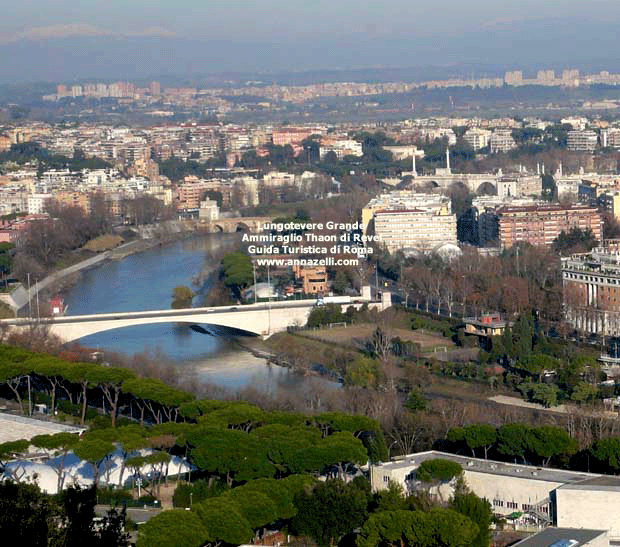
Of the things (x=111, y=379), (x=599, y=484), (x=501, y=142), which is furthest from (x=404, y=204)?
(x=599, y=484)

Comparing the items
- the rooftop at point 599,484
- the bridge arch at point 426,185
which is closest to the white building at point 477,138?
the bridge arch at point 426,185

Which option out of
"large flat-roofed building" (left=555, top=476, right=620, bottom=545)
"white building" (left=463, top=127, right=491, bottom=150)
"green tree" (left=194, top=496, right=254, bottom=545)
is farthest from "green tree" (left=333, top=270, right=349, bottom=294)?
"white building" (left=463, top=127, right=491, bottom=150)

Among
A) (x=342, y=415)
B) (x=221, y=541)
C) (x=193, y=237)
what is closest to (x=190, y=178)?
(x=193, y=237)

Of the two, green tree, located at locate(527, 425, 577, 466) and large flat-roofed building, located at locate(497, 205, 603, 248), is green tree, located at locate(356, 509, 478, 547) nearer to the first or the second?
green tree, located at locate(527, 425, 577, 466)

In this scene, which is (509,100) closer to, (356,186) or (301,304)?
(356,186)

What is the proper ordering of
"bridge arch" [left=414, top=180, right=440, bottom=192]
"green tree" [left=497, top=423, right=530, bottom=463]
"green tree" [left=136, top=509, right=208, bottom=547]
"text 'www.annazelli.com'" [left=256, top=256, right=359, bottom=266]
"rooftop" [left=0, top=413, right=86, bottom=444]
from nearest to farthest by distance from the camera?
1. "green tree" [left=136, top=509, right=208, bottom=547]
2. "green tree" [left=497, top=423, right=530, bottom=463]
3. "rooftop" [left=0, top=413, right=86, bottom=444]
4. "text 'www.annazelli.com'" [left=256, top=256, right=359, bottom=266]
5. "bridge arch" [left=414, top=180, right=440, bottom=192]

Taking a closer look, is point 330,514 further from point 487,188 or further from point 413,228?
point 487,188

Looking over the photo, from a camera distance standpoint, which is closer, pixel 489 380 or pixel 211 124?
pixel 489 380
